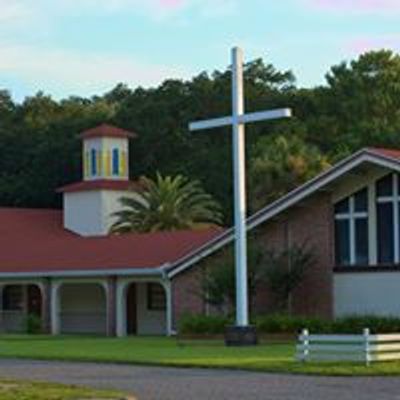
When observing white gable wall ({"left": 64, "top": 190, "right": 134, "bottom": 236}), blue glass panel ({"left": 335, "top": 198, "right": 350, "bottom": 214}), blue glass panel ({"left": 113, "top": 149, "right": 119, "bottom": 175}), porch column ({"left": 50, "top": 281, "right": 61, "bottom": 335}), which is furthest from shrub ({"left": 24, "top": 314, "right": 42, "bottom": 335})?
blue glass panel ({"left": 335, "top": 198, "right": 350, "bottom": 214})

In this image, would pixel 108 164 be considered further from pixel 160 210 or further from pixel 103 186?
pixel 160 210

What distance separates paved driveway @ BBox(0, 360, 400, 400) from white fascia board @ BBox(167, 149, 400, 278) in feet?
41.5

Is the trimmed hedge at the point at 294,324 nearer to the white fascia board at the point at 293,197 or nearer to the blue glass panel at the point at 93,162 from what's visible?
the white fascia board at the point at 293,197

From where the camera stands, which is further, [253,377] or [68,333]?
[68,333]

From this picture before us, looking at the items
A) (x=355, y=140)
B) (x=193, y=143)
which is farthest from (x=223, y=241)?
(x=193, y=143)

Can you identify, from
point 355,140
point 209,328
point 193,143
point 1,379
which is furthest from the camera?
point 193,143

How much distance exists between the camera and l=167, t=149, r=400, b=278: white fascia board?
3712 cm

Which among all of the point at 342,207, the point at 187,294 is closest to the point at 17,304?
the point at 187,294

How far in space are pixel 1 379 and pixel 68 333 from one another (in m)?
27.4

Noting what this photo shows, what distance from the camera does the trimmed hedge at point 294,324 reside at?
34.6 m

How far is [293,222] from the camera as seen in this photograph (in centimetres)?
4072

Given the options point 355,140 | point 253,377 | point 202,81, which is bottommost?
point 253,377

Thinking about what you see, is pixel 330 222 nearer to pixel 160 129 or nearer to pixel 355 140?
pixel 355 140

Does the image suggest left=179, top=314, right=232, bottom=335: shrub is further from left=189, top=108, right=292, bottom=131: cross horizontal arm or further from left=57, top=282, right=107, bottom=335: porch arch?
left=57, top=282, right=107, bottom=335: porch arch
